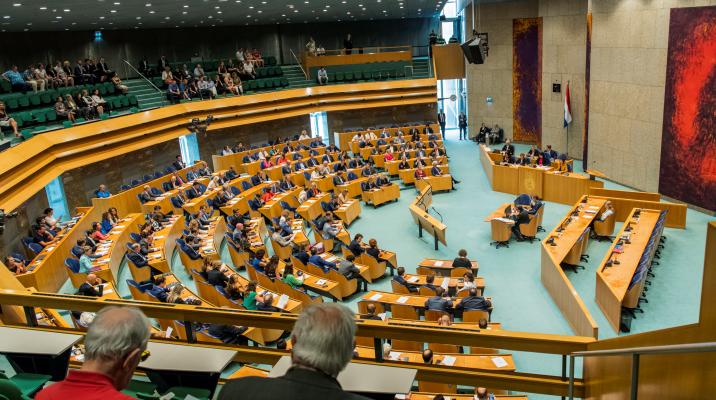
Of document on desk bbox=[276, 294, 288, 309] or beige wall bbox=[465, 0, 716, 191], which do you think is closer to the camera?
document on desk bbox=[276, 294, 288, 309]

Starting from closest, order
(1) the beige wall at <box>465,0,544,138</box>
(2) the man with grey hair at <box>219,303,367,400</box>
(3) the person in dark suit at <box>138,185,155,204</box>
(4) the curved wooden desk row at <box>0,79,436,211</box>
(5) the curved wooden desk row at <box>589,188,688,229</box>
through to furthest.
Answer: (2) the man with grey hair at <box>219,303,367,400</box>
(4) the curved wooden desk row at <box>0,79,436,211</box>
(5) the curved wooden desk row at <box>589,188,688,229</box>
(3) the person in dark suit at <box>138,185,155,204</box>
(1) the beige wall at <box>465,0,544,138</box>

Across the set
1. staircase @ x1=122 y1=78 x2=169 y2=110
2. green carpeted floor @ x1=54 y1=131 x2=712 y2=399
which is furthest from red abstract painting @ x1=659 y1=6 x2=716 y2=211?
staircase @ x1=122 y1=78 x2=169 y2=110

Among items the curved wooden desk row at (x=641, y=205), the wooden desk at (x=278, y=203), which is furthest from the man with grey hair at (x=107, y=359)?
the wooden desk at (x=278, y=203)

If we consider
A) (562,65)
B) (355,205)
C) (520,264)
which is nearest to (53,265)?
(355,205)

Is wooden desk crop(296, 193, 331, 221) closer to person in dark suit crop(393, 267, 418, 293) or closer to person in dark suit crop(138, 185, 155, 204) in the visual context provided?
person in dark suit crop(138, 185, 155, 204)

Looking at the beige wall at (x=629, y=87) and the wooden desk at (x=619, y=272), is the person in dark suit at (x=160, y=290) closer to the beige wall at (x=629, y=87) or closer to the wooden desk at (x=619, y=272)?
the wooden desk at (x=619, y=272)

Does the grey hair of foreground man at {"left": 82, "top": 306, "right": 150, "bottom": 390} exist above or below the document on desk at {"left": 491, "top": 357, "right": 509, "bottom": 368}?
above

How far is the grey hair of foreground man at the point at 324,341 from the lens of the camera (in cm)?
190

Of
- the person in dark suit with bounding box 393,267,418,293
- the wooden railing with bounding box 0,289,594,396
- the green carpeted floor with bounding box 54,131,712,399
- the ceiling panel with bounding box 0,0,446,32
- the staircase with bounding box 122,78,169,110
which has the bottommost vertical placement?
the green carpeted floor with bounding box 54,131,712,399

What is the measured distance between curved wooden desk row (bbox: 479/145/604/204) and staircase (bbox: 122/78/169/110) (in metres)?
12.4

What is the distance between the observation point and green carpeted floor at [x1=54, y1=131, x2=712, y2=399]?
9.95 meters

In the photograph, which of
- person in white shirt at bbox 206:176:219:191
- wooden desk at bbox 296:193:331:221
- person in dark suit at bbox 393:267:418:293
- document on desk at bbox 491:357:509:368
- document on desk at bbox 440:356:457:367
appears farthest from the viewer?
person in white shirt at bbox 206:176:219:191

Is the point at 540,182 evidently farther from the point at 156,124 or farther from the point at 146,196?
the point at 156,124

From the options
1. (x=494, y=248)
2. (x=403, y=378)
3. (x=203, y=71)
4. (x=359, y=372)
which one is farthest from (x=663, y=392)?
(x=203, y=71)
